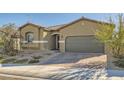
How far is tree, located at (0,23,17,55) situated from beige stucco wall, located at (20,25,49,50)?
2.69 feet

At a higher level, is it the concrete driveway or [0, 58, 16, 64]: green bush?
the concrete driveway

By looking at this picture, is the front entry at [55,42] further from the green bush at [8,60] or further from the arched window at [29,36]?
the green bush at [8,60]

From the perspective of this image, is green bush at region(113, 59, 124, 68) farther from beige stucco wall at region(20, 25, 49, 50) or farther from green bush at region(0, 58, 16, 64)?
green bush at region(0, 58, 16, 64)

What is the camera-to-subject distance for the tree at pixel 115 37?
42.8 feet

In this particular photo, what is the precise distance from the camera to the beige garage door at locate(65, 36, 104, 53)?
1399cm

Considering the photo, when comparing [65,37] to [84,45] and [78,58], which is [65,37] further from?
[78,58]

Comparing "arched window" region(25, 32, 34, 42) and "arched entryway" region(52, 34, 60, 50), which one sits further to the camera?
"arched window" region(25, 32, 34, 42)

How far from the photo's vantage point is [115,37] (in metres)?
13.1

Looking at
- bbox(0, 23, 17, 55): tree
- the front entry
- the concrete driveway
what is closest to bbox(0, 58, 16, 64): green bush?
bbox(0, 23, 17, 55): tree

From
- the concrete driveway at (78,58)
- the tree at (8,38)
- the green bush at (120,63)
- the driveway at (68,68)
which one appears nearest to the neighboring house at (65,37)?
the concrete driveway at (78,58)

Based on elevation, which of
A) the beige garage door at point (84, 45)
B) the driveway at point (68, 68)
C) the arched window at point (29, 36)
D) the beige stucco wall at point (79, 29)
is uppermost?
the beige stucco wall at point (79, 29)
